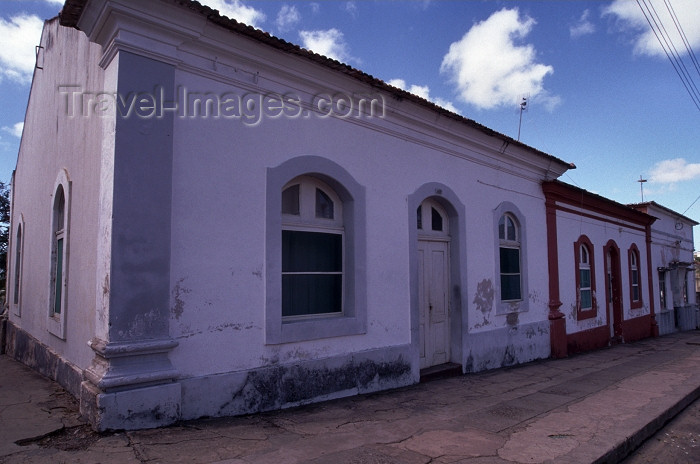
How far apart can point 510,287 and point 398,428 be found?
528 centimetres

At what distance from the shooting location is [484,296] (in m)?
8.38

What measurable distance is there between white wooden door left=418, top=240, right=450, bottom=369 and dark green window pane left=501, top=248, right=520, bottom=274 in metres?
1.78

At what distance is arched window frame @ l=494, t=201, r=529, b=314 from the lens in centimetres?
884

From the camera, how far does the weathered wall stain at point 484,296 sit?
27.0 feet

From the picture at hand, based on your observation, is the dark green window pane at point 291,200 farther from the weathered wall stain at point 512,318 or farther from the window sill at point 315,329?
the weathered wall stain at point 512,318

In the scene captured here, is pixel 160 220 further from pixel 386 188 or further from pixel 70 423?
pixel 386 188

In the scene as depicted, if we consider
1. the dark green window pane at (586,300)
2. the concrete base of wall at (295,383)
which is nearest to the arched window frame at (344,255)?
the concrete base of wall at (295,383)

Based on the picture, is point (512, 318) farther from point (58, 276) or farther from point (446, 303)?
point (58, 276)

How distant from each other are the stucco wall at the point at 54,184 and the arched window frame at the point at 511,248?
656 cm

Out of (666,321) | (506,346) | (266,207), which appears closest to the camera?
(266,207)

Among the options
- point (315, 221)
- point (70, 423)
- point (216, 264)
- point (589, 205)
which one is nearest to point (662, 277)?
point (589, 205)

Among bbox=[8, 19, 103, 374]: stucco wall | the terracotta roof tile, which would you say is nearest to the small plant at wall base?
bbox=[8, 19, 103, 374]: stucco wall

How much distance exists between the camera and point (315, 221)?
600 centimetres

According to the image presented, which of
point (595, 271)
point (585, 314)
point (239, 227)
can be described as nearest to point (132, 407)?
point (239, 227)
